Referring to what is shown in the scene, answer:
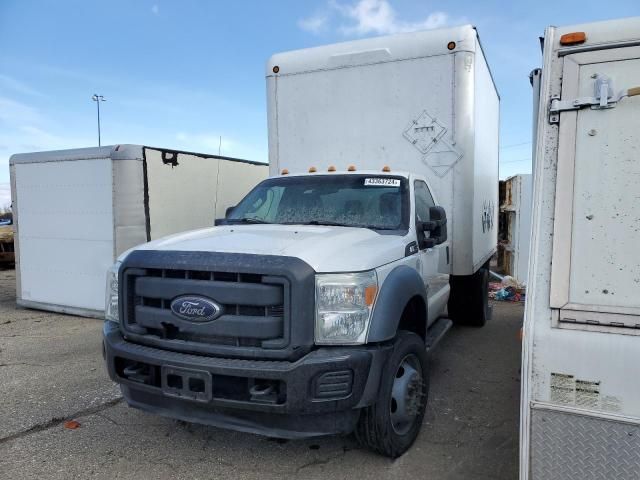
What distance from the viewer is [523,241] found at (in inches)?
414

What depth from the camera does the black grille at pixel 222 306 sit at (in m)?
2.82

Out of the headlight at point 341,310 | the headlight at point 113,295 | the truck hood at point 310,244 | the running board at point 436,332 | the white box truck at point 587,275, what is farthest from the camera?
the running board at point 436,332

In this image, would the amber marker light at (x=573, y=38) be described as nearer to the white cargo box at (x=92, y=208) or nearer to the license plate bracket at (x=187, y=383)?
the license plate bracket at (x=187, y=383)

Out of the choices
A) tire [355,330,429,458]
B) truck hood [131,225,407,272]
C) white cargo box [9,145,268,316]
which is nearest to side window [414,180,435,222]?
truck hood [131,225,407,272]

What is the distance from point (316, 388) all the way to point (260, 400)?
0.32 m

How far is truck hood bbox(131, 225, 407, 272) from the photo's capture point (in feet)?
9.64

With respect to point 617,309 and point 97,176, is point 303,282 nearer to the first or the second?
point 617,309

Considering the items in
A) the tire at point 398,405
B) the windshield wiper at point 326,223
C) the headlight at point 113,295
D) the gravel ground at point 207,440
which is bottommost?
the gravel ground at point 207,440

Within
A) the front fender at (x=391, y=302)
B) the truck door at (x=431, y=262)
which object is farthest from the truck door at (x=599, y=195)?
the truck door at (x=431, y=262)

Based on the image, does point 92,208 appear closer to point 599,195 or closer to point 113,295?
point 113,295

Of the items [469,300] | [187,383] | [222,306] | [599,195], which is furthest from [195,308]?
[469,300]

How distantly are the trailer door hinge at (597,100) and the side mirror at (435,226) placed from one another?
A: 1613 mm

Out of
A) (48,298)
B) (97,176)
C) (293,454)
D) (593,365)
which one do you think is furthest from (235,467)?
(48,298)

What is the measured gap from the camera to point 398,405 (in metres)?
3.29
